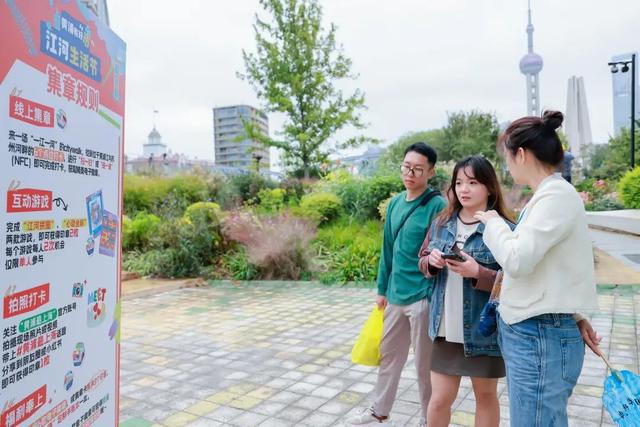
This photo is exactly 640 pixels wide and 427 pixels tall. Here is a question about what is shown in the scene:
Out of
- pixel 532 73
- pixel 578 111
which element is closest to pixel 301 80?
pixel 578 111

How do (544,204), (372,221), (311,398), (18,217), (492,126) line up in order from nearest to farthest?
1. (18,217)
2. (544,204)
3. (311,398)
4. (372,221)
5. (492,126)

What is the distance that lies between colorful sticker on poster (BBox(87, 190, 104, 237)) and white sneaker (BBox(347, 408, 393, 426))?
192 centimetres

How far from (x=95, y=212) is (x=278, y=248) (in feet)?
21.0

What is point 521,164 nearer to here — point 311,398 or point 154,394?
point 311,398

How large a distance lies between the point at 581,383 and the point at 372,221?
7.48m

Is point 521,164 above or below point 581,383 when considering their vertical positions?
above

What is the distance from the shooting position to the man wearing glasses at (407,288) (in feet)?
8.30

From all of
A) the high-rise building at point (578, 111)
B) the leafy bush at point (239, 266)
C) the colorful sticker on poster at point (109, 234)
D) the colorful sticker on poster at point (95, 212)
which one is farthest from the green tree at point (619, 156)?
the high-rise building at point (578, 111)

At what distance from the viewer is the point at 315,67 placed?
1719 centimetres

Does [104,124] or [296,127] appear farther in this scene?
[296,127]

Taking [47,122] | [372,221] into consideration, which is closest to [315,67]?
[372,221]

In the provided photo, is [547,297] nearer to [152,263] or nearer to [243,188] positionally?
[152,263]

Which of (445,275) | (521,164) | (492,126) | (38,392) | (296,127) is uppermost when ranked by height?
(492,126)

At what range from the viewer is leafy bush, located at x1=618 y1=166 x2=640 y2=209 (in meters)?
11.3
